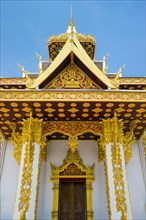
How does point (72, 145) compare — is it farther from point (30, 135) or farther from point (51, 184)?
point (51, 184)

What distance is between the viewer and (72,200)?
752cm

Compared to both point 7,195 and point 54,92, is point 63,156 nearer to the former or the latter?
point 7,195

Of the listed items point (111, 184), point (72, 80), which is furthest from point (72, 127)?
point (111, 184)

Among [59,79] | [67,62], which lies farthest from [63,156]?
[67,62]

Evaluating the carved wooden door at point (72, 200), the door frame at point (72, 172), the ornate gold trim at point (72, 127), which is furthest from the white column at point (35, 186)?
the carved wooden door at point (72, 200)

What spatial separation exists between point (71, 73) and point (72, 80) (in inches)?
12.5

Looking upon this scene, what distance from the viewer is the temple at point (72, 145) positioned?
6.25m

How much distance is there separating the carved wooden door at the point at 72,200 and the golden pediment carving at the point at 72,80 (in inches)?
126

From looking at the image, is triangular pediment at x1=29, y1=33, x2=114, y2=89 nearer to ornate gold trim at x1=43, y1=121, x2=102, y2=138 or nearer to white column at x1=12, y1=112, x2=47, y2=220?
ornate gold trim at x1=43, y1=121, x2=102, y2=138

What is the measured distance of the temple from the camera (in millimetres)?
6254

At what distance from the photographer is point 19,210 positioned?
582 cm

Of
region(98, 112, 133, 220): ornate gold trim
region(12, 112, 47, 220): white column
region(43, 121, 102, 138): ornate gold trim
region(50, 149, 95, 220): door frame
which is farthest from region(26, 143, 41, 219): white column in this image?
region(98, 112, 133, 220): ornate gold trim

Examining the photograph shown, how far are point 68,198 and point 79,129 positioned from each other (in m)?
2.33

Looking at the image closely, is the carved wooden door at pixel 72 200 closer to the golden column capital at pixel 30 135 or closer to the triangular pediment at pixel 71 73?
the golden column capital at pixel 30 135
